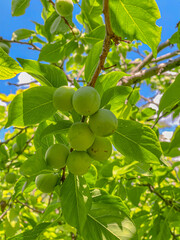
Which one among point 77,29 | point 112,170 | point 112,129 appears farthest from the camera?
point 77,29

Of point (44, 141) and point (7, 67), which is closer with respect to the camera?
point (7, 67)

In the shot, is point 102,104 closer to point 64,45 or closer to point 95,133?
point 95,133

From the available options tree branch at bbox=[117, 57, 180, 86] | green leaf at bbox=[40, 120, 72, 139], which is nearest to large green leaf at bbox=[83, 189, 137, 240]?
green leaf at bbox=[40, 120, 72, 139]

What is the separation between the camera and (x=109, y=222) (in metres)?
0.93

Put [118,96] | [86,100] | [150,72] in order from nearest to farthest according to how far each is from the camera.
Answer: [86,100]
[118,96]
[150,72]

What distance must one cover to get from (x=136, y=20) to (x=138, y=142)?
442 millimetres

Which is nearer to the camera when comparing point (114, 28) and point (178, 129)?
point (114, 28)

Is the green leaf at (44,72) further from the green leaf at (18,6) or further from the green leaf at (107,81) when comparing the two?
→ the green leaf at (18,6)

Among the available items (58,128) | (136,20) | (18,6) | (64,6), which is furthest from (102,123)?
(18,6)

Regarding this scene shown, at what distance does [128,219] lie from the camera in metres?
0.94

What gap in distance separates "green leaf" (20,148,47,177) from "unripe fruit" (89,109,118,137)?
247 millimetres

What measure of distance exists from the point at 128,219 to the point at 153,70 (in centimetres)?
141

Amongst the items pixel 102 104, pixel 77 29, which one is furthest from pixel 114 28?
pixel 77 29

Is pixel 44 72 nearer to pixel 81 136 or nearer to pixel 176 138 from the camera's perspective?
pixel 81 136
